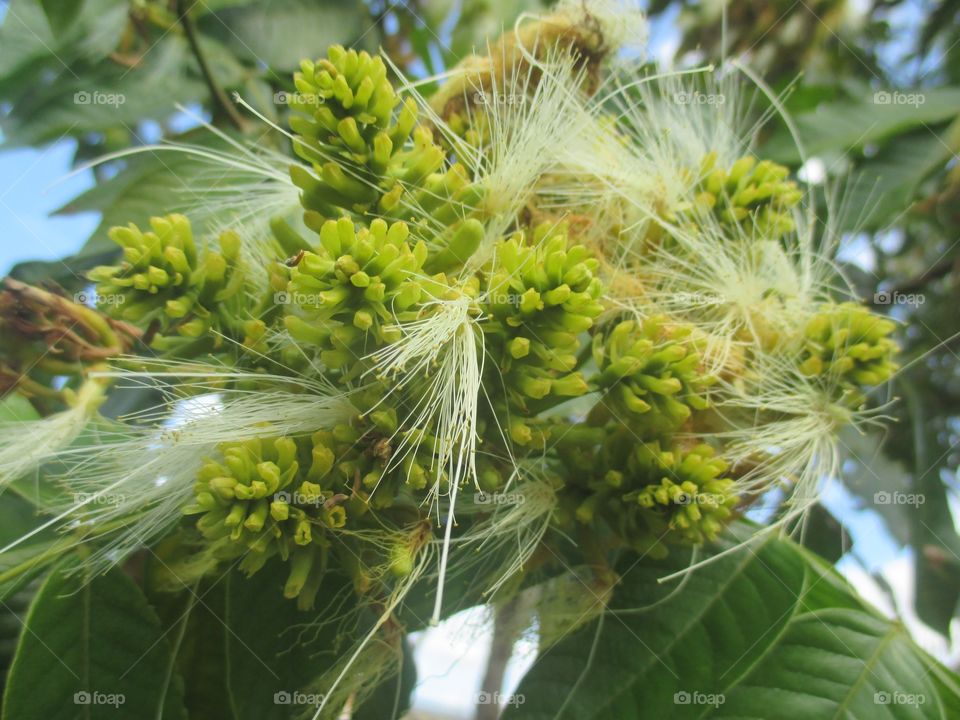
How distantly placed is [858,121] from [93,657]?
82.5 inches

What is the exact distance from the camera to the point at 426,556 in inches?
47.2

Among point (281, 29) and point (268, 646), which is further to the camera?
point (281, 29)

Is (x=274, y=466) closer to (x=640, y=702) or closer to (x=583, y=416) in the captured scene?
(x=583, y=416)

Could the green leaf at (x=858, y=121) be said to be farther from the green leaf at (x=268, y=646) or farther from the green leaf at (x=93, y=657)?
the green leaf at (x=93, y=657)

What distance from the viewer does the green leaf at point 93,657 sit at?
3.89ft

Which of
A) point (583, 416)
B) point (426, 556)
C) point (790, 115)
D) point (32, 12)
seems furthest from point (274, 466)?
point (790, 115)

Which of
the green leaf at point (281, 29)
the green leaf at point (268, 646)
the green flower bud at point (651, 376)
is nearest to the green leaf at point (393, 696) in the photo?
the green leaf at point (268, 646)

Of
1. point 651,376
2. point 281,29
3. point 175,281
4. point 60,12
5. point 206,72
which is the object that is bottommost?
point 651,376

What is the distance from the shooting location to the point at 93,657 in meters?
Answer: 1.25

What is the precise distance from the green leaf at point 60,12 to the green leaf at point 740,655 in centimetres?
143

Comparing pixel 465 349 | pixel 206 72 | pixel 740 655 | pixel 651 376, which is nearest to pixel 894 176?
pixel 651 376

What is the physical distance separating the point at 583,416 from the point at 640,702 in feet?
1.56

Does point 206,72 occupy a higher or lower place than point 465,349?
higher

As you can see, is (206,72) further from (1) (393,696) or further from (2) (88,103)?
(1) (393,696)
